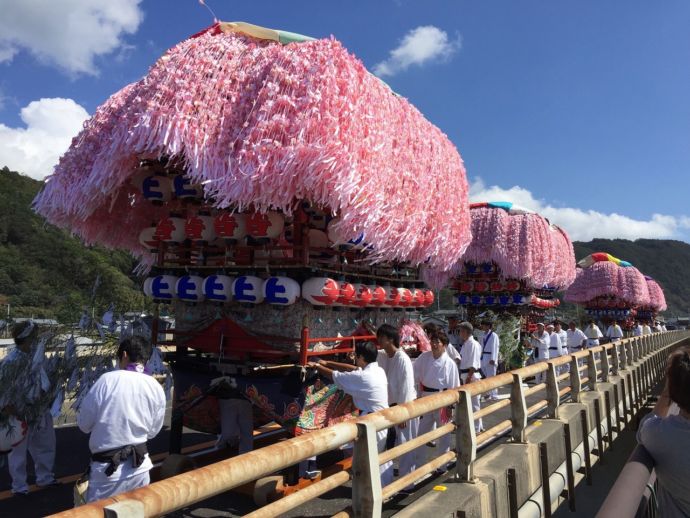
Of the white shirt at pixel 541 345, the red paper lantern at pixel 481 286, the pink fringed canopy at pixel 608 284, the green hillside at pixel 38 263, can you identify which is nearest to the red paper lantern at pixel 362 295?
the red paper lantern at pixel 481 286

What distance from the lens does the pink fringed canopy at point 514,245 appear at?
13562 mm

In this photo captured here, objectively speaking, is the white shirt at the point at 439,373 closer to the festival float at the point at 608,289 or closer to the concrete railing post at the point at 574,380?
the concrete railing post at the point at 574,380

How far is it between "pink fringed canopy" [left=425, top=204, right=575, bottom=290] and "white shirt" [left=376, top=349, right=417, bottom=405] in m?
8.82

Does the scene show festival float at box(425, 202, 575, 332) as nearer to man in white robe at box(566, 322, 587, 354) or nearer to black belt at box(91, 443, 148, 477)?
man in white robe at box(566, 322, 587, 354)

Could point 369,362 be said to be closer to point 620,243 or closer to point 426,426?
point 426,426

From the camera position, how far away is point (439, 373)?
6.14 m

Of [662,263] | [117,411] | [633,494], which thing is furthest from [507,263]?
[662,263]

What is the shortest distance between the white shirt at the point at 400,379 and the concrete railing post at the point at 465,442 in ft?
5.62

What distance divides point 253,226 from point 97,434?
9.55 feet

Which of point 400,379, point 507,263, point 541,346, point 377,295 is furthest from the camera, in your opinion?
point 541,346

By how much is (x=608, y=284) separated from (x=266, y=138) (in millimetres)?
22779

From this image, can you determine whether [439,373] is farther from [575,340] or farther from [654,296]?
[654,296]

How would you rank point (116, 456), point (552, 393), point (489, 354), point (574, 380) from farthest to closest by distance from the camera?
1. point (489, 354)
2. point (574, 380)
3. point (552, 393)
4. point (116, 456)

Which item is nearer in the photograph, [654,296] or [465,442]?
[465,442]
